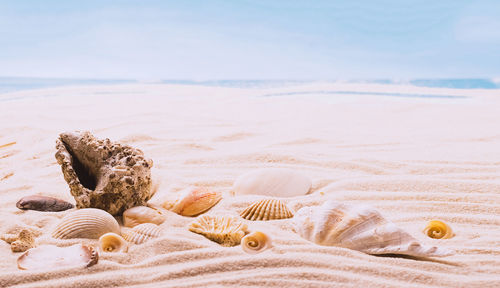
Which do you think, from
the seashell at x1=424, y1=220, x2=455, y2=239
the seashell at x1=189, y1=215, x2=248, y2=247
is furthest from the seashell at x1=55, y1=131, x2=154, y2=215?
the seashell at x1=424, y1=220, x2=455, y2=239

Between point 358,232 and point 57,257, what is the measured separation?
93cm

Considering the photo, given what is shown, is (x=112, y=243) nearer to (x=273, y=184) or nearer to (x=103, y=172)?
(x=103, y=172)

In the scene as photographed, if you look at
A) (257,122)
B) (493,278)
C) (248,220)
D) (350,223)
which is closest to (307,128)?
(257,122)

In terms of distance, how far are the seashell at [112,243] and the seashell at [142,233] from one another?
0.06m

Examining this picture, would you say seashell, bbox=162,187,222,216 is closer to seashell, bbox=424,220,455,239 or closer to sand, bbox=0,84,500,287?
sand, bbox=0,84,500,287

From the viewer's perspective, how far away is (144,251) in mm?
1463

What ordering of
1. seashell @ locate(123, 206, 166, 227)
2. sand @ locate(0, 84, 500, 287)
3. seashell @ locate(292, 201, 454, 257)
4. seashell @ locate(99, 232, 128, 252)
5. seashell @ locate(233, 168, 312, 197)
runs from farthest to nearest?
1. seashell @ locate(233, 168, 312, 197)
2. seashell @ locate(123, 206, 166, 227)
3. seashell @ locate(99, 232, 128, 252)
4. seashell @ locate(292, 201, 454, 257)
5. sand @ locate(0, 84, 500, 287)

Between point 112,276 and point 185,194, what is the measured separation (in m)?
0.70

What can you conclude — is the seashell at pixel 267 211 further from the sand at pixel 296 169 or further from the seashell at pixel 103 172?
the seashell at pixel 103 172

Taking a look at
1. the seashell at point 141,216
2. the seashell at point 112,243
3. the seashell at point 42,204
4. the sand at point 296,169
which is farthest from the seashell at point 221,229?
the seashell at point 42,204

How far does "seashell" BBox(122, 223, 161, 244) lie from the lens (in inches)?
61.2

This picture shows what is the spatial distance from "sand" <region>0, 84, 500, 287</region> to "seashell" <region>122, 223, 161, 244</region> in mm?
61

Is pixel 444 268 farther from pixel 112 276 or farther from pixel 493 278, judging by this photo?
pixel 112 276

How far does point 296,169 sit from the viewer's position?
2648mm
